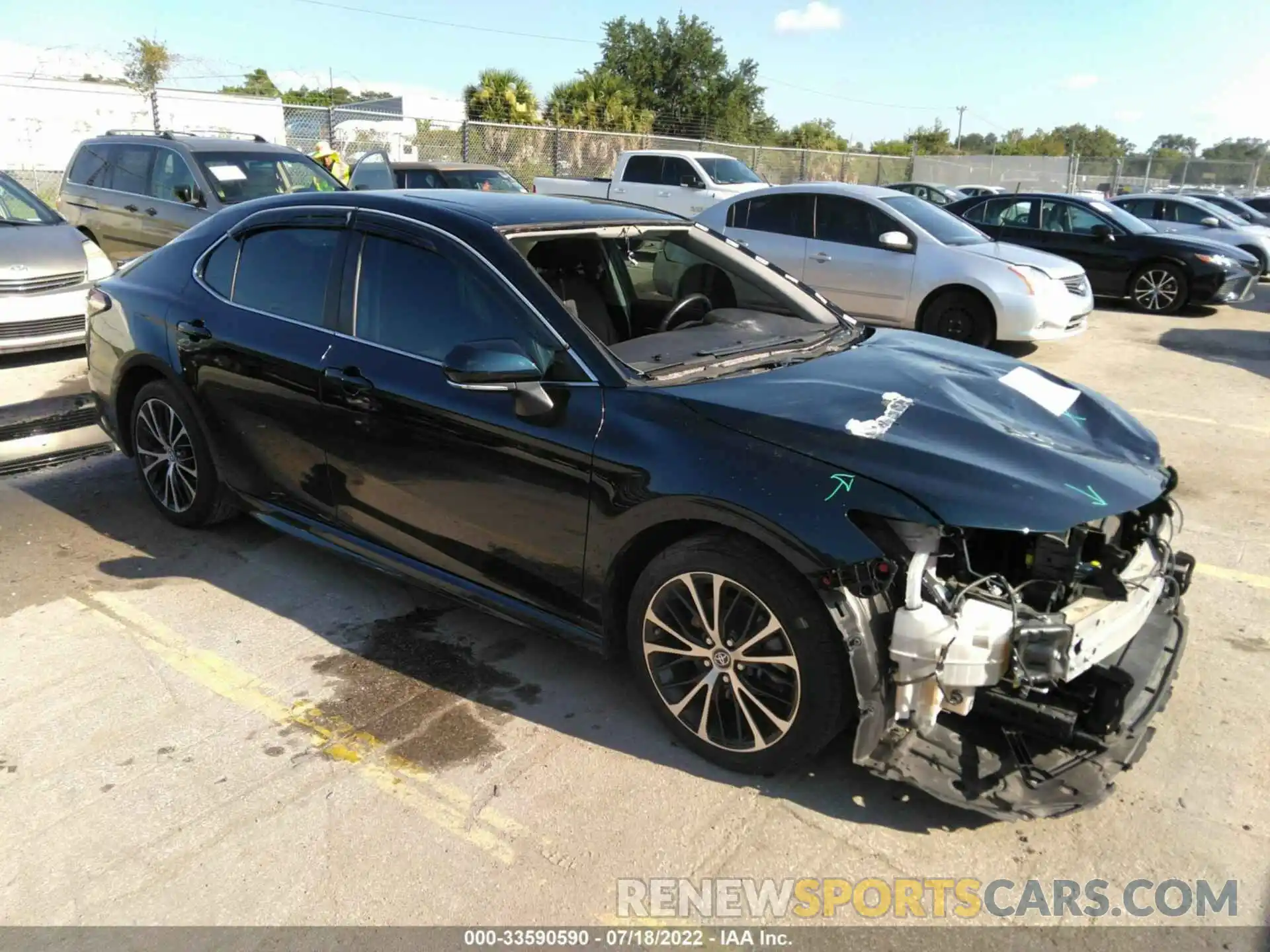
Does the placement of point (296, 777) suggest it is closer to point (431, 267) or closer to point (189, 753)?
point (189, 753)

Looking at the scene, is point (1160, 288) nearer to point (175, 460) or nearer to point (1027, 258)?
point (1027, 258)

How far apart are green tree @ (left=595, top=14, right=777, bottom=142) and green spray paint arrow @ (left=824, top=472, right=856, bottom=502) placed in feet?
145

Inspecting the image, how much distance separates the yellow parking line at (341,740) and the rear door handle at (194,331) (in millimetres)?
1256

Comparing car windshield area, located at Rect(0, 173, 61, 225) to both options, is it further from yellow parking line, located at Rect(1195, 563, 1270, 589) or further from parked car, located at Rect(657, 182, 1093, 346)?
yellow parking line, located at Rect(1195, 563, 1270, 589)

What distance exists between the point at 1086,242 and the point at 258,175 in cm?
1079

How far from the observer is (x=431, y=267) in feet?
11.6

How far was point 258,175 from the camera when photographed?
33.9 feet

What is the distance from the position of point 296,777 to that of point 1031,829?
2.30 m

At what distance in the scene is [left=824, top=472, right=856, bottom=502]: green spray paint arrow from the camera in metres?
2.65

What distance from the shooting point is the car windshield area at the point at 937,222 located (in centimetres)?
941

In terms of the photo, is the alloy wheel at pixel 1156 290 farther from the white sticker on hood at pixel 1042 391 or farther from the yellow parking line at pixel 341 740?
the yellow parking line at pixel 341 740

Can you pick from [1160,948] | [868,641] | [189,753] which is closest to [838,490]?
[868,641]

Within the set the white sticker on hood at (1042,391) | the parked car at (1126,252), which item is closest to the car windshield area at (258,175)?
the white sticker on hood at (1042,391)

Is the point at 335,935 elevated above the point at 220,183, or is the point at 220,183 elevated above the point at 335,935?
the point at 220,183
